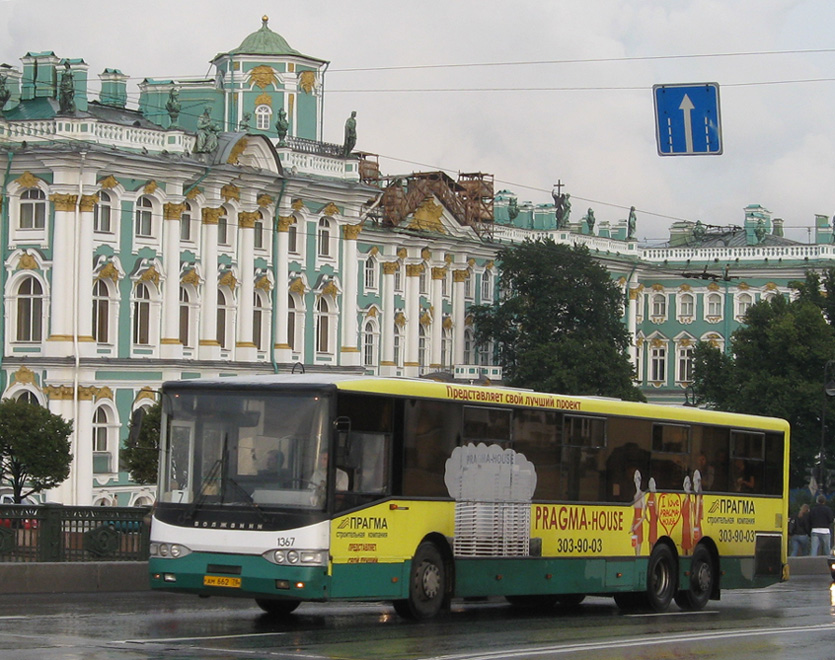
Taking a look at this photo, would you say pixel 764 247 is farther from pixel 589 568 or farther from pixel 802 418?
pixel 589 568

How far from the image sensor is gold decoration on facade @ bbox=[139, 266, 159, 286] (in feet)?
204

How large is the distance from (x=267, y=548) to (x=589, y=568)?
20.0ft

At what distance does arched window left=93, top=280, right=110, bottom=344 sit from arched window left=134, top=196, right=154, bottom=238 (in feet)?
7.85

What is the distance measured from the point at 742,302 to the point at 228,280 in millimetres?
41953

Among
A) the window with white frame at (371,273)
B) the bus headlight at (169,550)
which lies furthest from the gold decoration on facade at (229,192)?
the bus headlight at (169,550)

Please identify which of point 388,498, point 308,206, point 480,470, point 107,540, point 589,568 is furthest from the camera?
point 308,206

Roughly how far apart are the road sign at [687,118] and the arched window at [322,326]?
43.8m

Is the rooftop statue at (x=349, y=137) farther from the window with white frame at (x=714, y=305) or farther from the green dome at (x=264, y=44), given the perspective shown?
the window with white frame at (x=714, y=305)

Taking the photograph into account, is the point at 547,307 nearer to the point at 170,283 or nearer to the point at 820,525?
the point at 170,283

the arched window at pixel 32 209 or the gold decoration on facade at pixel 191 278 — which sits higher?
the arched window at pixel 32 209

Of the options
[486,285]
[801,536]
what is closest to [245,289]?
[486,285]

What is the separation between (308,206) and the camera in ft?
229

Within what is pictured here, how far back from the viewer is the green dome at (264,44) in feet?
245

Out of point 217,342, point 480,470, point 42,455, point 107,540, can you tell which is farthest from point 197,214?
point 480,470
